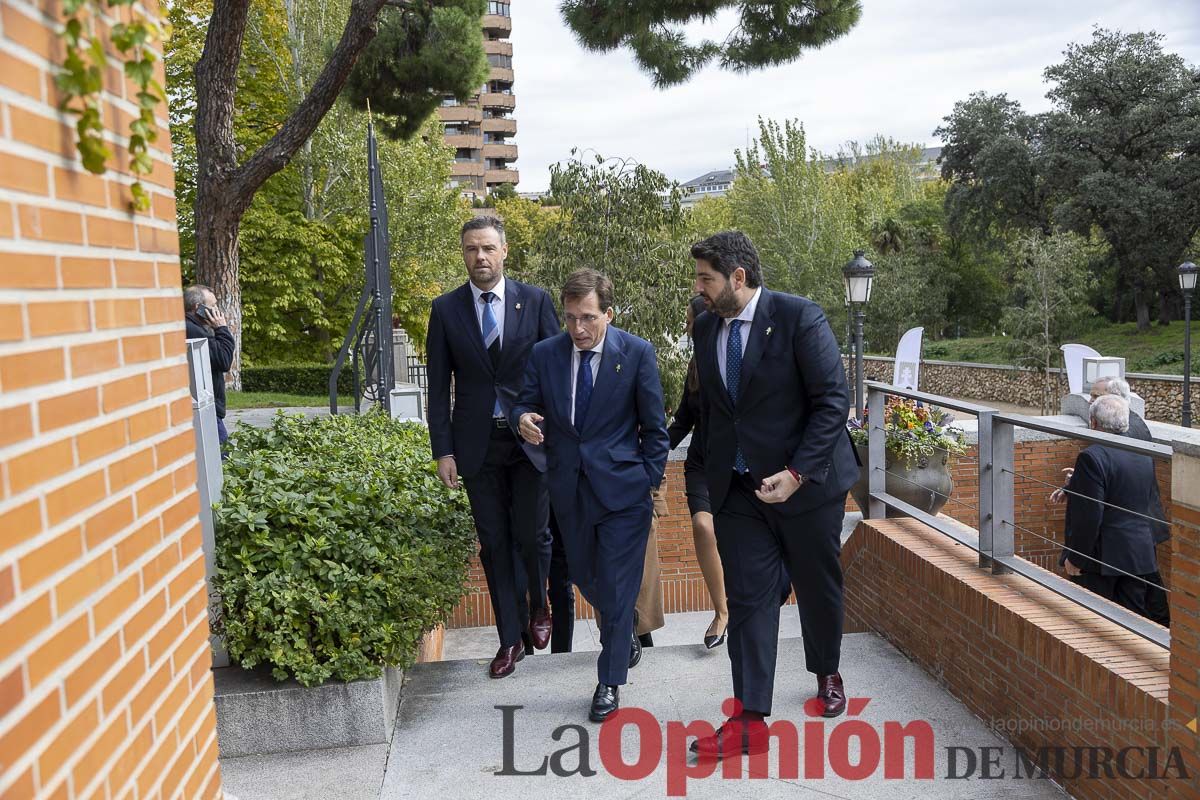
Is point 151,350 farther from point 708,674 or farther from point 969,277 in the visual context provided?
point 969,277

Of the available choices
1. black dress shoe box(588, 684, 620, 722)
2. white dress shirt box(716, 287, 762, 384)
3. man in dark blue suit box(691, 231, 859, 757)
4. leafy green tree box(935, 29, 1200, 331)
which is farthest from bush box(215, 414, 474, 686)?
leafy green tree box(935, 29, 1200, 331)

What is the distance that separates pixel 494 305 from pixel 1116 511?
3589 mm

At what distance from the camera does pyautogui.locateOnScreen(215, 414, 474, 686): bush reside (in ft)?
13.5

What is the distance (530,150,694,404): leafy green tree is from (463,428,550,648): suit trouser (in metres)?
7.49

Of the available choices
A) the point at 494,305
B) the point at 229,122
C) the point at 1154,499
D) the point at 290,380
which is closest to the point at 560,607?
the point at 494,305

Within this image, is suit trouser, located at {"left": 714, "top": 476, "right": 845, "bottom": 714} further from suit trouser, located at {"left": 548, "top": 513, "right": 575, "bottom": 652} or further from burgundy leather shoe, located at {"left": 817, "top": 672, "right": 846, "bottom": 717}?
suit trouser, located at {"left": 548, "top": 513, "right": 575, "bottom": 652}

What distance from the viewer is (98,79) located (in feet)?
5.85

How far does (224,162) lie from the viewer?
1245cm

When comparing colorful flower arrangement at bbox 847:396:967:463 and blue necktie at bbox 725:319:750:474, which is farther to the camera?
colorful flower arrangement at bbox 847:396:967:463

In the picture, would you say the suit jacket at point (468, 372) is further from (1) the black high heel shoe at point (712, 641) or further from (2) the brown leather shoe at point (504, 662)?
(1) the black high heel shoe at point (712, 641)

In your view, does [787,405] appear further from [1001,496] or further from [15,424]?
[15,424]

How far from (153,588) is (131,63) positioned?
1089mm

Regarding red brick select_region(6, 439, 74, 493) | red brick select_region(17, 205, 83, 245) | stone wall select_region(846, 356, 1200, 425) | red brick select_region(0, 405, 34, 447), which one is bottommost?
stone wall select_region(846, 356, 1200, 425)

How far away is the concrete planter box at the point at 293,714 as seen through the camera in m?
4.09
